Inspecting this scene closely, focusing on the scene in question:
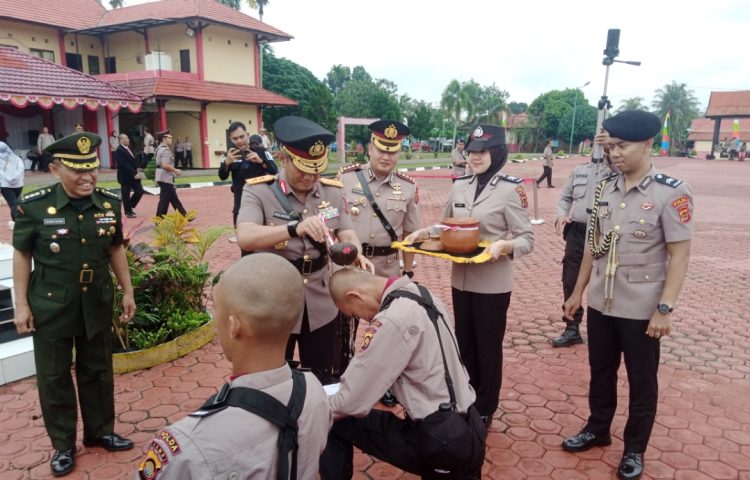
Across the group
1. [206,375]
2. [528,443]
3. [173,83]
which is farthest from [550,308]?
[173,83]

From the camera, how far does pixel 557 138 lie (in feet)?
214

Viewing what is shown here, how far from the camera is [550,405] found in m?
3.94

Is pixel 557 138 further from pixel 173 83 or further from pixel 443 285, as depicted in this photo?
pixel 443 285

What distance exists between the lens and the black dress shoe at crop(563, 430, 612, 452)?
3311 mm

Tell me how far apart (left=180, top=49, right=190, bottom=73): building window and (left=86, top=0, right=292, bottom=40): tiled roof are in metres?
1.54

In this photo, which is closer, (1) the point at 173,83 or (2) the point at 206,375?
(2) the point at 206,375

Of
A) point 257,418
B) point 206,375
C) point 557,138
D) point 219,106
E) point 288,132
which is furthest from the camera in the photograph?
point 557,138

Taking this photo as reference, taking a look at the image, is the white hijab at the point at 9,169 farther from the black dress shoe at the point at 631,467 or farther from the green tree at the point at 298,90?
the green tree at the point at 298,90

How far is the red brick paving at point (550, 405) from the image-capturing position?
3189mm

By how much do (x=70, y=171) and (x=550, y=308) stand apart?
5.20m

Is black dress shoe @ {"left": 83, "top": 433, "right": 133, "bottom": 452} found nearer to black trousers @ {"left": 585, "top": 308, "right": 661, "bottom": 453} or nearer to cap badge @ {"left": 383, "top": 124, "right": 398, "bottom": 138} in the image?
cap badge @ {"left": 383, "top": 124, "right": 398, "bottom": 138}

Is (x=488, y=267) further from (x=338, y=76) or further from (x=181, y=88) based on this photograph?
(x=338, y=76)

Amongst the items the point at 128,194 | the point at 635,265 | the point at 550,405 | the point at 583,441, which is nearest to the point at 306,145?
the point at 635,265

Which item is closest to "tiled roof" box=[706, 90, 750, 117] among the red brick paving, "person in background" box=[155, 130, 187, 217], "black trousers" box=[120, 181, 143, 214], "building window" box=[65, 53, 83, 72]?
the red brick paving
